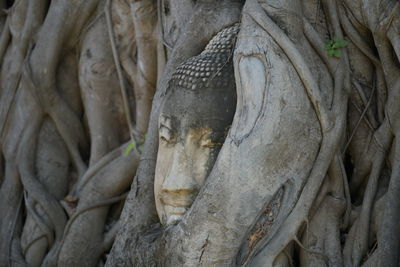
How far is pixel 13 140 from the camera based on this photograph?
4.62 meters

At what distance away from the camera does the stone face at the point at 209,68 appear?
10.4 ft

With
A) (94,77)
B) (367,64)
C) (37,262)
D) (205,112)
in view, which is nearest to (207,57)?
(205,112)

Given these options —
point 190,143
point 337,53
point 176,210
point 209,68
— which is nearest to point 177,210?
point 176,210

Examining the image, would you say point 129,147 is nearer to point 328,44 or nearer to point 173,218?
point 173,218

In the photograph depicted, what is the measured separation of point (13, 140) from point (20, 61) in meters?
0.51

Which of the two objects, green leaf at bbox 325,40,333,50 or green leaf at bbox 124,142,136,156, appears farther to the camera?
green leaf at bbox 124,142,136,156

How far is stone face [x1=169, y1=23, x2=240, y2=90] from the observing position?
317 centimetres

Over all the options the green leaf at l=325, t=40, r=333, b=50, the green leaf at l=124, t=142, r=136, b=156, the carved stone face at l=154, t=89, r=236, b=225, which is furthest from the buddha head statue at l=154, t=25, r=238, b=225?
the green leaf at l=124, t=142, r=136, b=156

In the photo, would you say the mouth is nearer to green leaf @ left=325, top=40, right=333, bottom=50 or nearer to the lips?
the lips

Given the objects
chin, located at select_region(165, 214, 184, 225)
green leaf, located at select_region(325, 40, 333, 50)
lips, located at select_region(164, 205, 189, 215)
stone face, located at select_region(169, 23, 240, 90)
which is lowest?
chin, located at select_region(165, 214, 184, 225)

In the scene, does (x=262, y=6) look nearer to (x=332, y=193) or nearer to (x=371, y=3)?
(x=371, y=3)

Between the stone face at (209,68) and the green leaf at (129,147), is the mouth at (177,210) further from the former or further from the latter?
the green leaf at (129,147)

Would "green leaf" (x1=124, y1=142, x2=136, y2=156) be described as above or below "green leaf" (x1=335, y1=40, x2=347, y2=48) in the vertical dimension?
below

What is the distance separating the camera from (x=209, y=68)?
3201 millimetres
